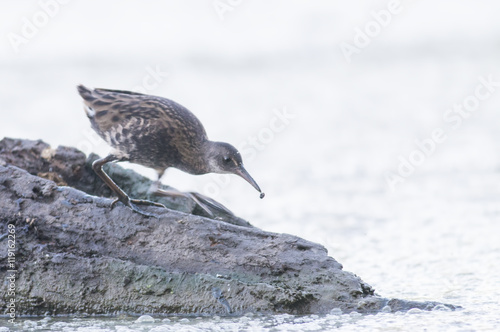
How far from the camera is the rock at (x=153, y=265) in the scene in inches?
202

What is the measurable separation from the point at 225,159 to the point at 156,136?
65 cm

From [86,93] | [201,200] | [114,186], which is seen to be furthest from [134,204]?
[86,93]

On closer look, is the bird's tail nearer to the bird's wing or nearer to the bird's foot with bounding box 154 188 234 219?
the bird's wing

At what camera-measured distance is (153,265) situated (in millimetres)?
5277

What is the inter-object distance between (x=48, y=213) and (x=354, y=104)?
917cm

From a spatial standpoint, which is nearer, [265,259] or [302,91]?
[265,259]

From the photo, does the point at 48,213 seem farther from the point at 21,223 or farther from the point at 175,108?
the point at 175,108

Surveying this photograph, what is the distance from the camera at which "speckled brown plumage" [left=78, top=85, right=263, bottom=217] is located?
6664 mm

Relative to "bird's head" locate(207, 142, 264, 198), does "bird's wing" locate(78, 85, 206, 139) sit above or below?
above

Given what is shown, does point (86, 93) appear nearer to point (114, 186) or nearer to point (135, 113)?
point (135, 113)

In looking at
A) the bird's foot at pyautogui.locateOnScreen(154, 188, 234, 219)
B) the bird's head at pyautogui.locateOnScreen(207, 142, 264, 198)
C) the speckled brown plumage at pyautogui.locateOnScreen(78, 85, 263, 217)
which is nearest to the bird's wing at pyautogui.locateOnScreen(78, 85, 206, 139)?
the speckled brown plumage at pyautogui.locateOnScreen(78, 85, 263, 217)

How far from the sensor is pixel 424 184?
9.91 metres

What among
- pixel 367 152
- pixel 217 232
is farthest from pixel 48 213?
pixel 367 152

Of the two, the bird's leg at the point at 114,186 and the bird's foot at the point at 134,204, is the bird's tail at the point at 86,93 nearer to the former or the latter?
the bird's leg at the point at 114,186
